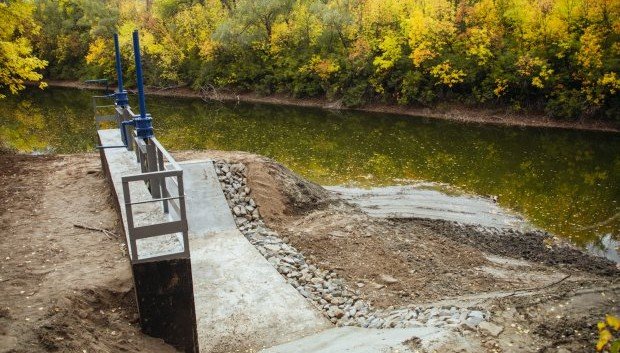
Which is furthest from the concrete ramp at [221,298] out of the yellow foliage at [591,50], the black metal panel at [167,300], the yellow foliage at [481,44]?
the yellow foliage at [591,50]

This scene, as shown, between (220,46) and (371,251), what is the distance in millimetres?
37761

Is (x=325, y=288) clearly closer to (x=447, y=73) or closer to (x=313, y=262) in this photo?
(x=313, y=262)

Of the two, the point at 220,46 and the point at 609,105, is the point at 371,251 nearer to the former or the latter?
the point at 609,105

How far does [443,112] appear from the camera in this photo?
115 ft

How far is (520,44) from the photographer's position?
107ft

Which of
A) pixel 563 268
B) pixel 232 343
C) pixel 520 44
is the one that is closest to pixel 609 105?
pixel 520 44

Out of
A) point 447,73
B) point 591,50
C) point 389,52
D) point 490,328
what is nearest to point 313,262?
point 490,328

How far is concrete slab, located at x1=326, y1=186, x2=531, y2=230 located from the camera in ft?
51.5

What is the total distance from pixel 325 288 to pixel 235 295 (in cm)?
198

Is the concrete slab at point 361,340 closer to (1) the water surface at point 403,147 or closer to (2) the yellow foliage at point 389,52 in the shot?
(1) the water surface at point 403,147

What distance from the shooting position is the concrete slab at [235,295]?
8.90 meters

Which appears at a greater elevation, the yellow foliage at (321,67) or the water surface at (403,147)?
the yellow foliage at (321,67)

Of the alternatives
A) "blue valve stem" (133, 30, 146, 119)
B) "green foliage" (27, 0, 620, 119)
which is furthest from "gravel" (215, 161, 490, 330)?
"green foliage" (27, 0, 620, 119)

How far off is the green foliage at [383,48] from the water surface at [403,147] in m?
3.05
